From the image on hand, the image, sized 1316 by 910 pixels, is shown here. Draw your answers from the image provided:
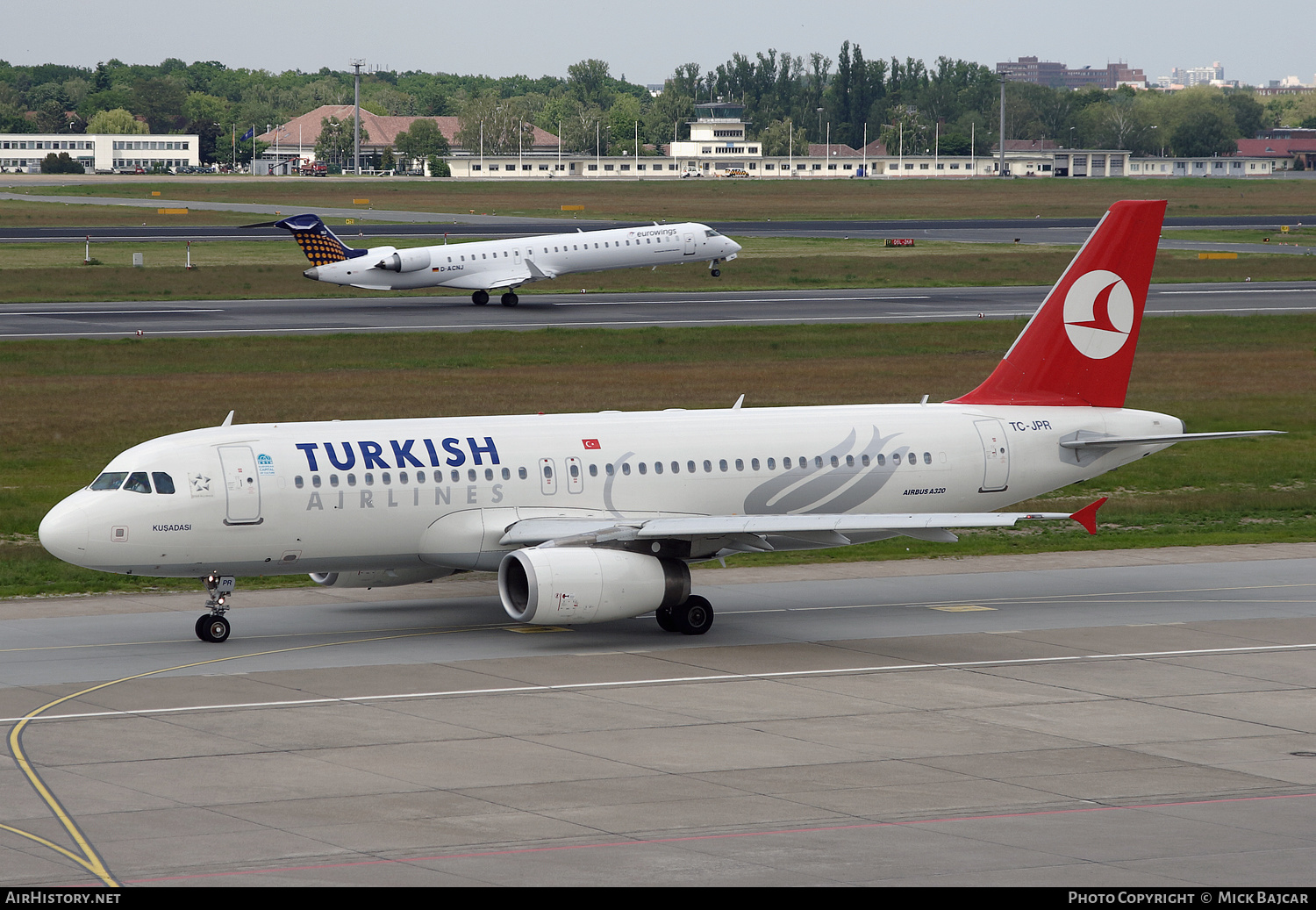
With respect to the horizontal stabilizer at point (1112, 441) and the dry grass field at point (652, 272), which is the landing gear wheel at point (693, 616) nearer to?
the horizontal stabilizer at point (1112, 441)

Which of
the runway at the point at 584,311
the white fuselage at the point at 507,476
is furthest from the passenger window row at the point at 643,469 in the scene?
the runway at the point at 584,311

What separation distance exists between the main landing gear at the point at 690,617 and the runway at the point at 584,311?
50988mm

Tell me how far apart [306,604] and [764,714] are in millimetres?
12961

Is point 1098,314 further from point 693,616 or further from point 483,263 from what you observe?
point 483,263

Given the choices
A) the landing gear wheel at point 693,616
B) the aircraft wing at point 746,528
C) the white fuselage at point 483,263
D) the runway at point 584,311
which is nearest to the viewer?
the aircraft wing at point 746,528

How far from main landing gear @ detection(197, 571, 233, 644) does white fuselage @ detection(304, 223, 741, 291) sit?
6270 centimetres

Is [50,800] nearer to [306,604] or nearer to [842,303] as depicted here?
[306,604]

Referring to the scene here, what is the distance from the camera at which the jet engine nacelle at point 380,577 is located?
32.4 meters

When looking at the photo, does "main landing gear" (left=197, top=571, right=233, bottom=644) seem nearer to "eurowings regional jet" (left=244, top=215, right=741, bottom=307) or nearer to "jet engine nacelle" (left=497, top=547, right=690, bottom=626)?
"jet engine nacelle" (left=497, top=547, right=690, bottom=626)

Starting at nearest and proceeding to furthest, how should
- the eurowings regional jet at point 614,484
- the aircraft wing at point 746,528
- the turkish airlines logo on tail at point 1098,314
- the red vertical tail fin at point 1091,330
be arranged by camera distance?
the eurowings regional jet at point 614,484 → the aircraft wing at point 746,528 → the red vertical tail fin at point 1091,330 → the turkish airlines logo on tail at point 1098,314

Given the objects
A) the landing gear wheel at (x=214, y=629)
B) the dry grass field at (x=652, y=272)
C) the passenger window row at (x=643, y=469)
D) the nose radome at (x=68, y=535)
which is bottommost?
the landing gear wheel at (x=214, y=629)

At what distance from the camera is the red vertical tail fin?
36.4m

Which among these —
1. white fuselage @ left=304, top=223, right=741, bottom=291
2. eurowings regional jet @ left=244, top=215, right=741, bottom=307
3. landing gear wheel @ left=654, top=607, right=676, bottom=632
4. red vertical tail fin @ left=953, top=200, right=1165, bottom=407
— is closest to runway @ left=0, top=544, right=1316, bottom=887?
landing gear wheel @ left=654, top=607, right=676, bottom=632

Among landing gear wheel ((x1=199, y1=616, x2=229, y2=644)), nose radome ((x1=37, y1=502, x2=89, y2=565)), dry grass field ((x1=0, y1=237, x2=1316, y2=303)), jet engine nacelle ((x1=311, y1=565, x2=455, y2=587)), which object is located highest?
dry grass field ((x1=0, y1=237, x2=1316, y2=303))
